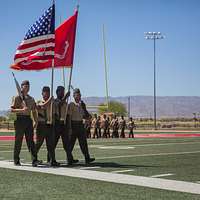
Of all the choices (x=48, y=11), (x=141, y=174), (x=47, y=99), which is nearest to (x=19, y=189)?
(x=141, y=174)

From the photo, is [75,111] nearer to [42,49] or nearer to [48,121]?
[48,121]

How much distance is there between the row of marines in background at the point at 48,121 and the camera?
11.2m

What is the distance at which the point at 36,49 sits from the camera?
472 inches

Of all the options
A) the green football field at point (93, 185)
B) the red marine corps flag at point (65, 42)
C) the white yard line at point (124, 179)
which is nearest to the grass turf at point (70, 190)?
the green football field at point (93, 185)

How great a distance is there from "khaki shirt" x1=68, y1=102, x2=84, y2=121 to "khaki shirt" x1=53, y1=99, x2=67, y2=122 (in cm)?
16

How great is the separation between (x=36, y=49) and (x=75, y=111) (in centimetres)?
182

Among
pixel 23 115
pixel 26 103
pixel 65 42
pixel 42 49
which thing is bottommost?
pixel 23 115

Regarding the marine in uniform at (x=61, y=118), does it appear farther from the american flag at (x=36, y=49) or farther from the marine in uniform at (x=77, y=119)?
the american flag at (x=36, y=49)

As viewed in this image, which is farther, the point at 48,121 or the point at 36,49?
the point at 36,49

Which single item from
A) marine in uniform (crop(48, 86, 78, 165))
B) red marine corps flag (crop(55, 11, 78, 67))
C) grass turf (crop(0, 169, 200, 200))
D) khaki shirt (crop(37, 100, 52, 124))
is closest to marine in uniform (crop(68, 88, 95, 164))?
marine in uniform (crop(48, 86, 78, 165))

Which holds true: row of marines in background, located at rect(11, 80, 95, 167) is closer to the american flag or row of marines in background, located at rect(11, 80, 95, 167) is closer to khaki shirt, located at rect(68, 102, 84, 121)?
khaki shirt, located at rect(68, 102, 84, 121)

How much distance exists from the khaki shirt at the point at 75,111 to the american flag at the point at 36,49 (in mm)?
1284

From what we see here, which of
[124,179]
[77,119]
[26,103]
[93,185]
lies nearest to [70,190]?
[93,185]

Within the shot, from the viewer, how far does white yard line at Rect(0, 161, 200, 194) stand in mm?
7922
